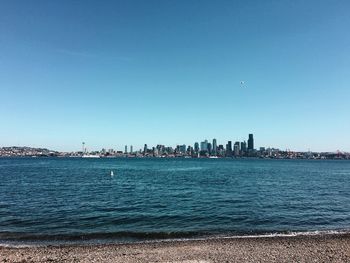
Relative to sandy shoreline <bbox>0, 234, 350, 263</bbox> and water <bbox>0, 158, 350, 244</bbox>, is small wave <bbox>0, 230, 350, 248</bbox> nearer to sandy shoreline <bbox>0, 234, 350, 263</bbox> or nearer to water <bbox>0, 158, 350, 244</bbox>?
water <bbox>0, 158, 350, 244</bbox>

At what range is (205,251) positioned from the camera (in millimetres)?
21375

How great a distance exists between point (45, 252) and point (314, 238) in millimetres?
16815

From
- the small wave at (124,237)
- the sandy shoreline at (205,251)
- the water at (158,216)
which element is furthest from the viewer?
the water at (158,216)

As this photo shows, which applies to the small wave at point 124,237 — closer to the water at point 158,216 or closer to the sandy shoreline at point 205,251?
the water at point 158,216

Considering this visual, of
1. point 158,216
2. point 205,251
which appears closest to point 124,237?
point 205,251

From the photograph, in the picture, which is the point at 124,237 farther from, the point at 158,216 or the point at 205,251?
the point at 158,216

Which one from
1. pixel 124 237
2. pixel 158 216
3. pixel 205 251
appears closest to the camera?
pixel 205 251

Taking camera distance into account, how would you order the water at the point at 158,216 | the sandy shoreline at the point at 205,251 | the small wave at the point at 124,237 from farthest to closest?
the water at the point at 158,216
the small wave at the point at 124,237
the sandy shoreline at the point at 205,251

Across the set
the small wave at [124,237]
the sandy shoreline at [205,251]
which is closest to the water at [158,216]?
the small wave at [124,237]

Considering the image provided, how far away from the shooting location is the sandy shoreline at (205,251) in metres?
19.4

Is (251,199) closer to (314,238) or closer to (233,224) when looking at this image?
(233,224)

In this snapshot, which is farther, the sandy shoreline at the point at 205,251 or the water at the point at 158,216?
the water at the point at 158,216

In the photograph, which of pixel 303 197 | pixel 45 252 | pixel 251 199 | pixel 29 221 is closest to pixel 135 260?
pixel 45 252

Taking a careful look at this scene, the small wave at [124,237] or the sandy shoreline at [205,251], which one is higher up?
the sandy shoreline at [205,251]
